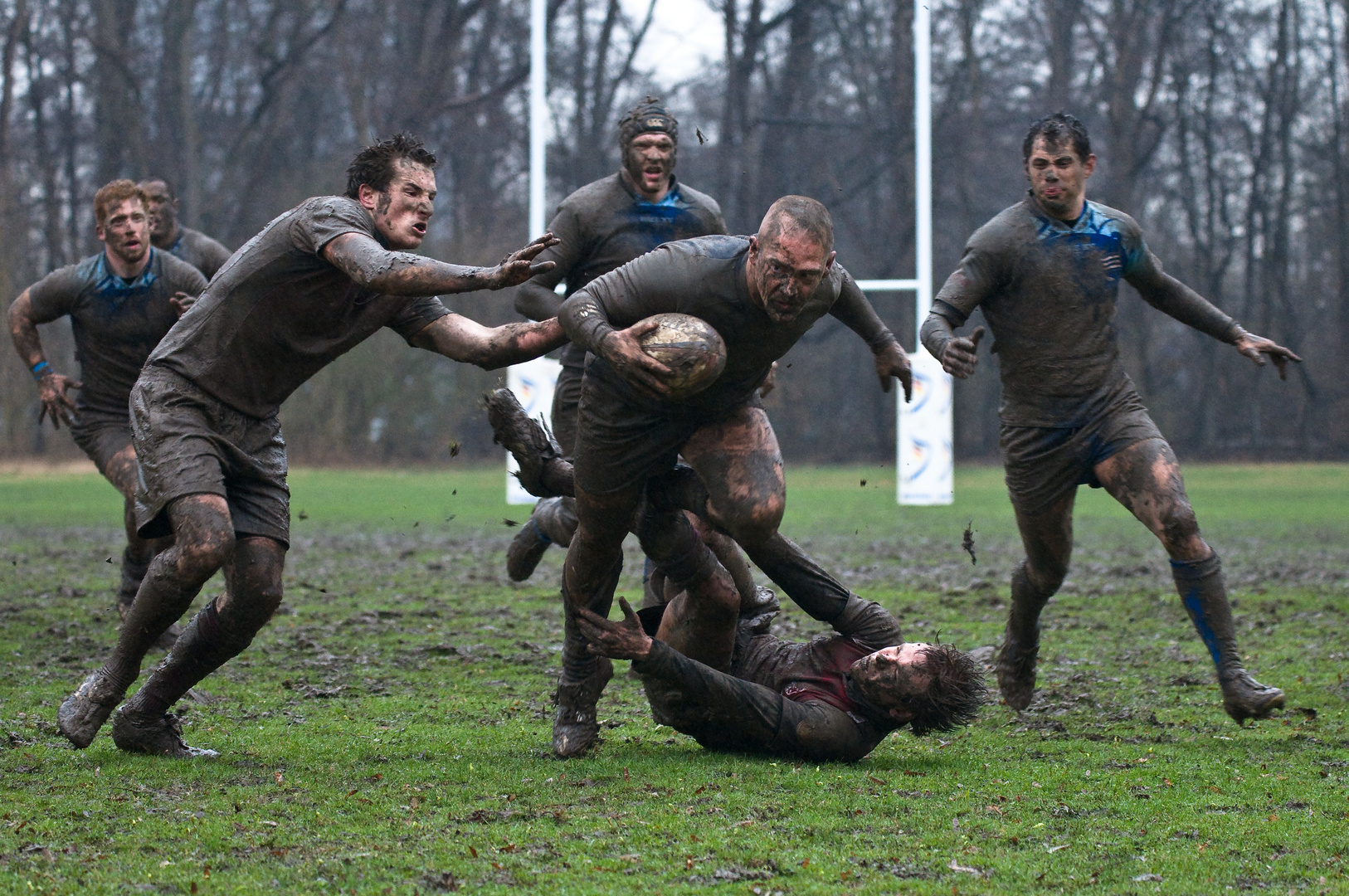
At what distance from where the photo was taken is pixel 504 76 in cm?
3027

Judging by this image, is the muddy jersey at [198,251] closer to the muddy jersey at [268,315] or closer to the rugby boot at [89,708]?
the muddy jersey at [268,315]

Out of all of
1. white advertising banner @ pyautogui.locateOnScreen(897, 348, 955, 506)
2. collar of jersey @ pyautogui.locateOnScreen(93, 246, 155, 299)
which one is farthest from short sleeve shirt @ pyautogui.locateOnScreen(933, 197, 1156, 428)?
white advertising banner @ pyautogui.locateOnScreen(897, 348, 955, 506)

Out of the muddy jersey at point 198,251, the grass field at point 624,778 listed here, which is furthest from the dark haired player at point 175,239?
the grass field at point 624,778

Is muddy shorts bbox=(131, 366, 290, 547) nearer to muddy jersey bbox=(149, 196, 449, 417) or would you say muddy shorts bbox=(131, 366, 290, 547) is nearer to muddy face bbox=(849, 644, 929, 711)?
muddy jersey bbox=(149, 196, 449, 417)

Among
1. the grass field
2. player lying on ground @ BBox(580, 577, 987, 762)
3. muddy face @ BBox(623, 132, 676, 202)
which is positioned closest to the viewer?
the grass field

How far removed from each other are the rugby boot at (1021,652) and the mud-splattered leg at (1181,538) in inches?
25.9

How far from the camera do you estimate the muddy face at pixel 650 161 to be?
22.4 ft

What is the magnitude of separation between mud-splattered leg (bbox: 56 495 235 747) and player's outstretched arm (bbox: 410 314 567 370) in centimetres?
96

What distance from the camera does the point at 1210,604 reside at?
19.0 feet

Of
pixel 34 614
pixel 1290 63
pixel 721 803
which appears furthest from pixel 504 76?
pixel 721 803

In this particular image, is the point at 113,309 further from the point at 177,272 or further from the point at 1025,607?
the point at 1025,607

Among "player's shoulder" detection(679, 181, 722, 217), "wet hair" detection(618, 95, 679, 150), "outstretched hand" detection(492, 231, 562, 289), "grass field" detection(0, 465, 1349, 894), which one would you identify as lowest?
"grass field" detection(0, 465, 1349, 894)

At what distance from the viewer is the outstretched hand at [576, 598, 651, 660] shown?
488cm

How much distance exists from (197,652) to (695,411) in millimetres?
1980
